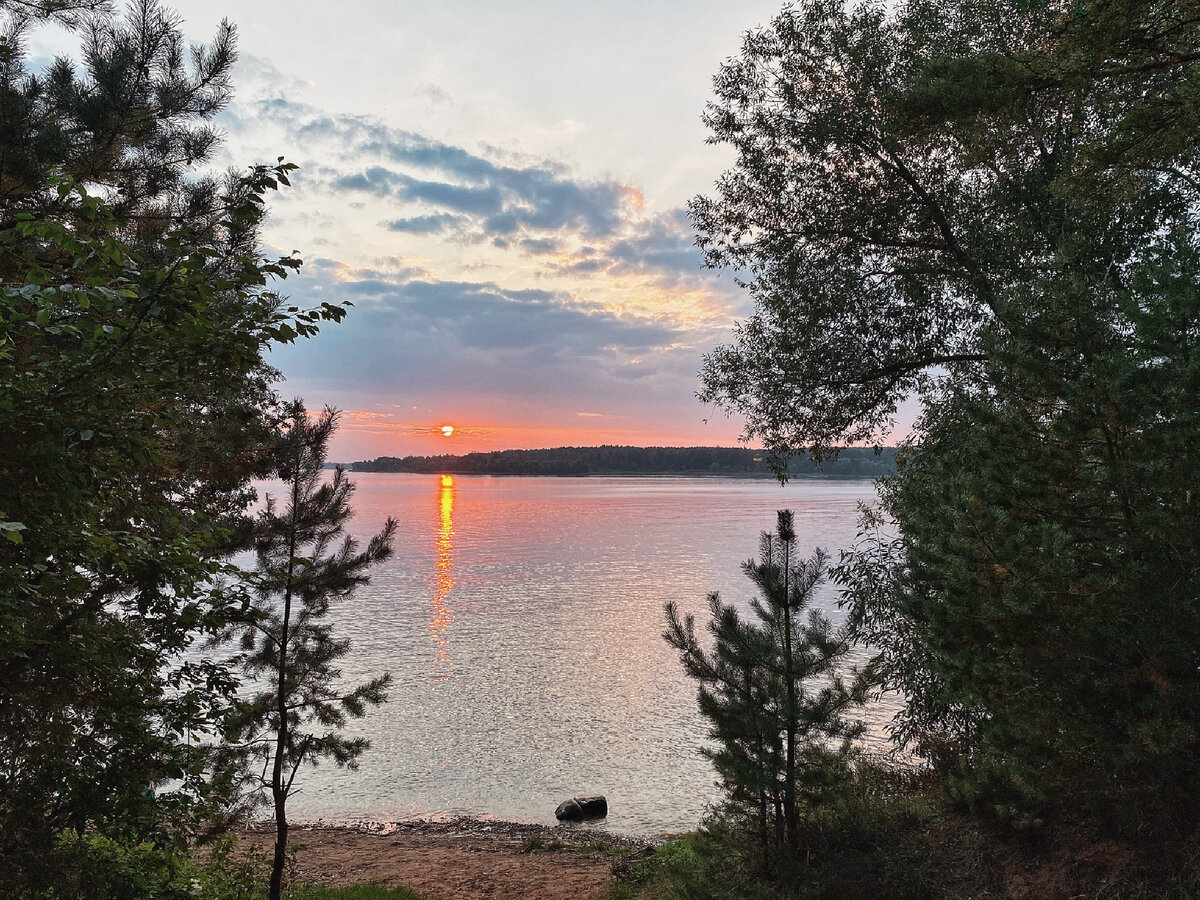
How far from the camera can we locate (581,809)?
1797 centimetres

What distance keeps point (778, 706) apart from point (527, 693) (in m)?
20.1

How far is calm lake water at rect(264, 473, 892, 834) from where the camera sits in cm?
1950

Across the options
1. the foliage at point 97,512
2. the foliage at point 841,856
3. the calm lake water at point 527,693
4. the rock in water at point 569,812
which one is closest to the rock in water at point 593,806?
the rock in water at point 569,812

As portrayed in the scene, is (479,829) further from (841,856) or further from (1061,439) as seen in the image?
(1061,439)

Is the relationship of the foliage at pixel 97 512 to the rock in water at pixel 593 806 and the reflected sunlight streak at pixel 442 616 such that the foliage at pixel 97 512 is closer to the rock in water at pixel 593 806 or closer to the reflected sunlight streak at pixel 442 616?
the rock in water at pixel 593 806

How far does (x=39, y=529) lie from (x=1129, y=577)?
27.7ft

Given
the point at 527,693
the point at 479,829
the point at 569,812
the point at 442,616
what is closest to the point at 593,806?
the point at 569,812

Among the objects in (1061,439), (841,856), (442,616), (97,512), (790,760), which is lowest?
(442,616)

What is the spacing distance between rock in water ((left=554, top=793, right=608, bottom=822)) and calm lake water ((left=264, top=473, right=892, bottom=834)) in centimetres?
34

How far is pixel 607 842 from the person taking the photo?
1602cm

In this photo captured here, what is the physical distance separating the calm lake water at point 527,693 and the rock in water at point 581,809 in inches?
13.6

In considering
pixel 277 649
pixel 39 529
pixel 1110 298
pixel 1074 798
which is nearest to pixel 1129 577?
pixel 1074 798

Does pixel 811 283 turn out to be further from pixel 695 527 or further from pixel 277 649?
pixel 695 527

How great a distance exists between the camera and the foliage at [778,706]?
7.95m
